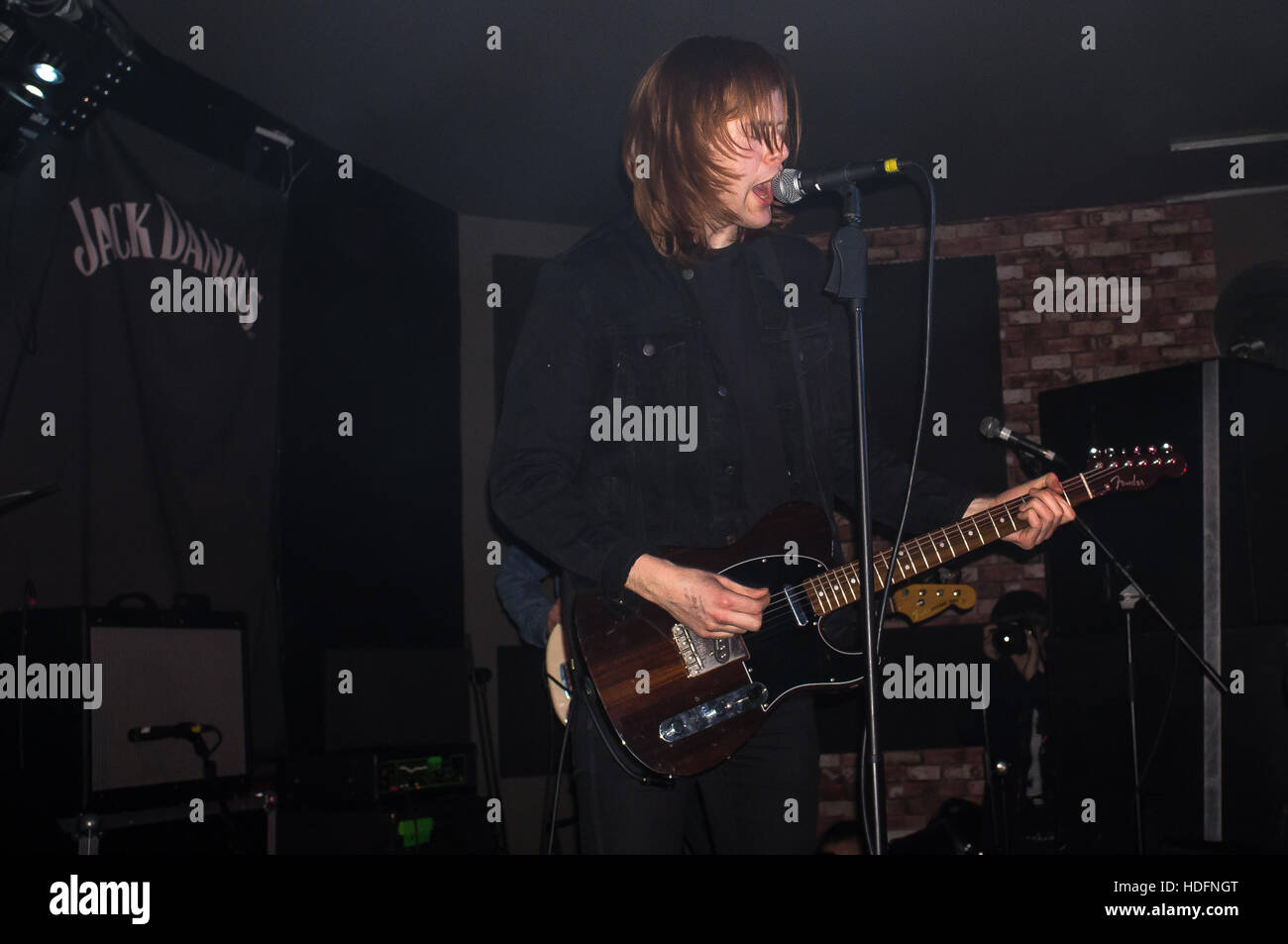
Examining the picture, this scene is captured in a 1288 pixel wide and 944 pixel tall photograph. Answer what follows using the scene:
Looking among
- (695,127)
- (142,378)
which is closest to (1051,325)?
(142,378)

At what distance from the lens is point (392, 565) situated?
18.0 ft

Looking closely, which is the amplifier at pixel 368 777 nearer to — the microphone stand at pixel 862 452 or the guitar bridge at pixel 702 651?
the guitar bridge at pixel 702 651

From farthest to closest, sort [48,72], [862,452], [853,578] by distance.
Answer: [48,72]
[853,578]
[862,452]

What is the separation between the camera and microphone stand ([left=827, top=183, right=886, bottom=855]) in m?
1.53

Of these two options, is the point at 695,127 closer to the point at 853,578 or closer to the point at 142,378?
the point at 853,578

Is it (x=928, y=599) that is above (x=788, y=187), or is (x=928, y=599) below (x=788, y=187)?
below

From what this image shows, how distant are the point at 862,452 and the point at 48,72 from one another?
3.05 metres

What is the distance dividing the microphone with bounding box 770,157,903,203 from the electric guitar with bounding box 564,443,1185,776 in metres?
0.55

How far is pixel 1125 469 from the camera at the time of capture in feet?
8.37

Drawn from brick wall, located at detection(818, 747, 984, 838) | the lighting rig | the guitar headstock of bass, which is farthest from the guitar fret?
brick wall, located at detection(818, 747, 984, 838)
